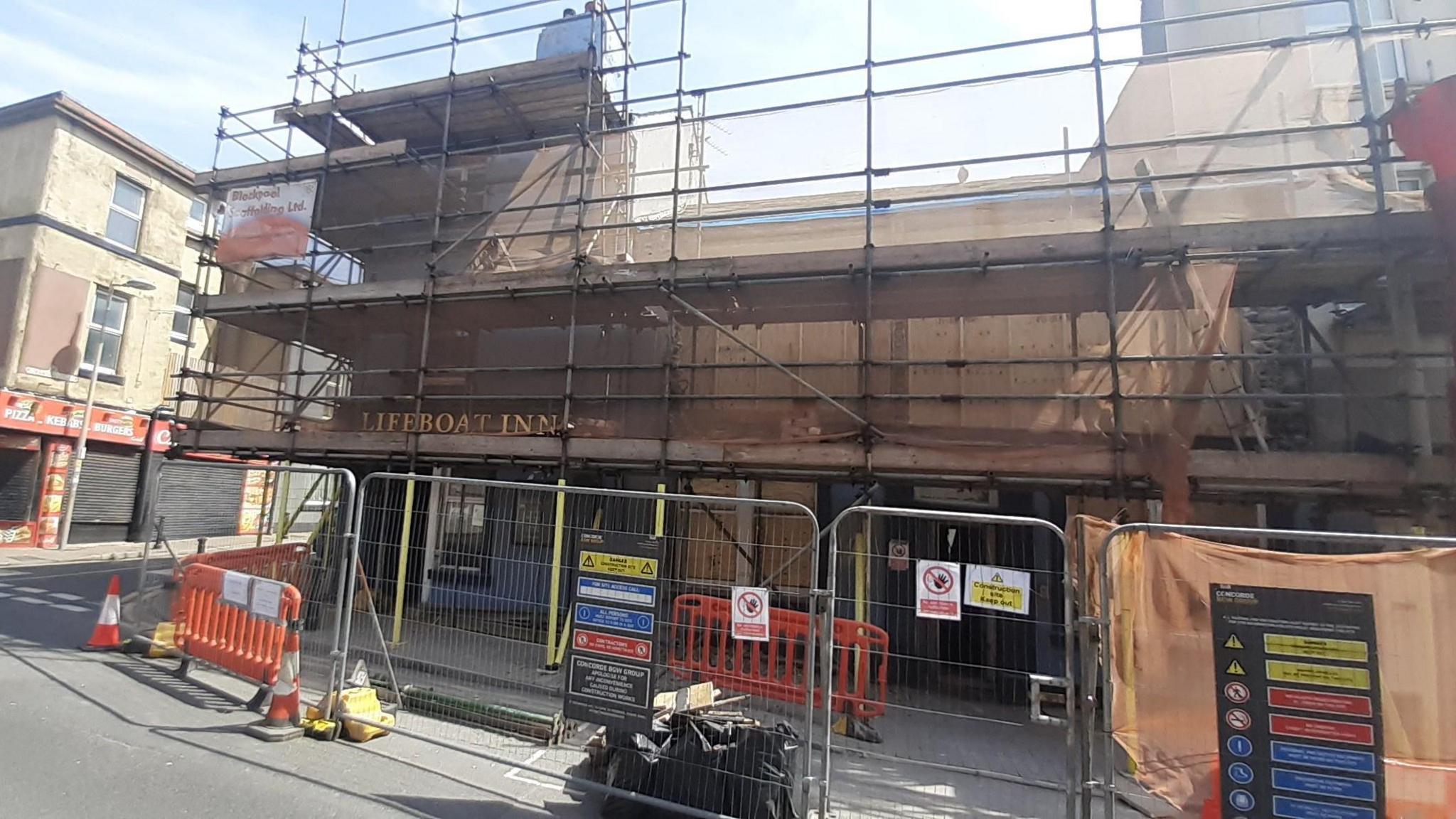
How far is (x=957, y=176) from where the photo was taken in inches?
333

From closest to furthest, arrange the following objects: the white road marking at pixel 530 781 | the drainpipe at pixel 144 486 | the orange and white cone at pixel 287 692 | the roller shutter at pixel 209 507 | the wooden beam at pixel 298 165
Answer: the white road marking at pixel 530 781
the orange and white cone at pixel 287 692
the wooden beam at pixel 298 165
the roller shutter at pixel 209 507
the drainpipe at pixel 144 486

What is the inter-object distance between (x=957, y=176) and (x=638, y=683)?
7.40 meters

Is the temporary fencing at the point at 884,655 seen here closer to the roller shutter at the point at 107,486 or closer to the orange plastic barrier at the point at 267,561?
the orange plastic barrier at the point at 267,561

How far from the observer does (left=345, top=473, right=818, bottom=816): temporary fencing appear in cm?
419

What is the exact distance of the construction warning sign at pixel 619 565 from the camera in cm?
439

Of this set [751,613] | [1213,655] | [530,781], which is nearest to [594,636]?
[751,613]

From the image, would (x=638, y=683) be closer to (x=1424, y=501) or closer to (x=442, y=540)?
(x=442, y=540)

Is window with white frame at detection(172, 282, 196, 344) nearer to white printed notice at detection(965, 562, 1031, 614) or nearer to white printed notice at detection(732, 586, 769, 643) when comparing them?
white printed notice at detection(732, 586, 769, 643)

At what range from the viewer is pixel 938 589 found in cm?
440

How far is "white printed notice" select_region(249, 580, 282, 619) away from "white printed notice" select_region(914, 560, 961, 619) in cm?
545

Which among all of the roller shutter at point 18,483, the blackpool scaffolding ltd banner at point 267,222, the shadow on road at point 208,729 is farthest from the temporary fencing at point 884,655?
the roller shutter at point 18,483

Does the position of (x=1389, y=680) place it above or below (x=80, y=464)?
below

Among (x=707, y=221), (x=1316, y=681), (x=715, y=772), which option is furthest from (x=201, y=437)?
(x=1316, y=681)

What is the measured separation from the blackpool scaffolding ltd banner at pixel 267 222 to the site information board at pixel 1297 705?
12.8m
